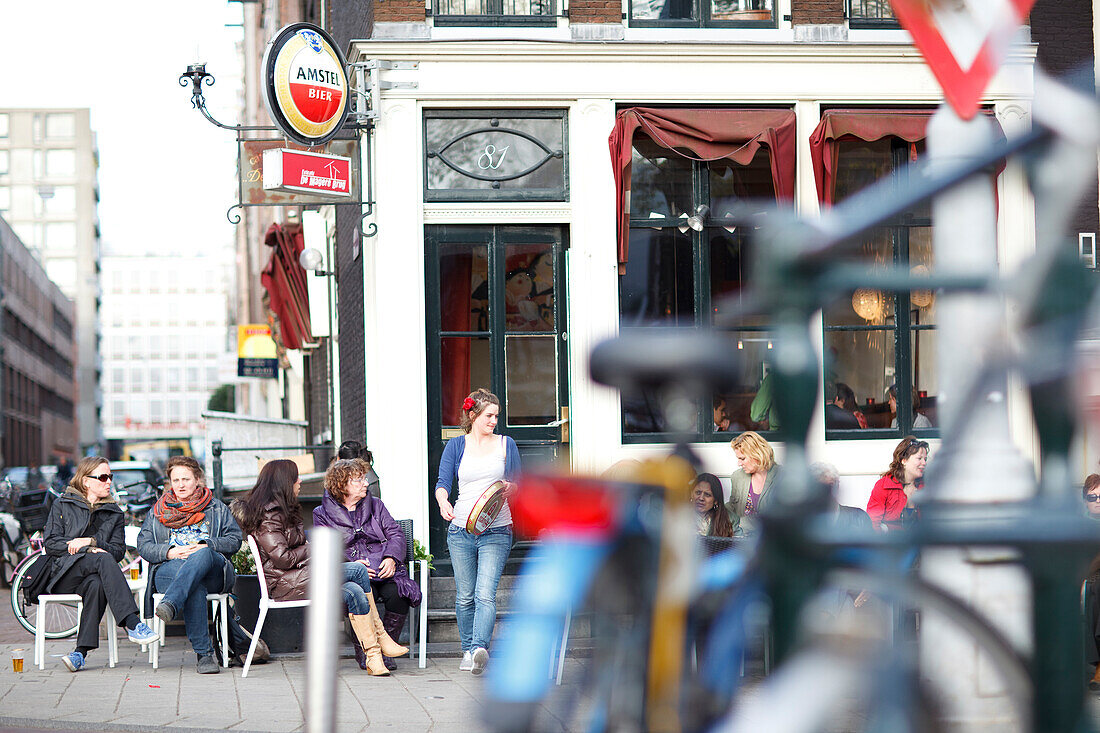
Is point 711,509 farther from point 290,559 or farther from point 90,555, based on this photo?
point 90,555

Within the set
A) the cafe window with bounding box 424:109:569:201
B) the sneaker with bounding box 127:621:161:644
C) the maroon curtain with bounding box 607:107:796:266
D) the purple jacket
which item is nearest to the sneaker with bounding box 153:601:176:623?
the sneaker with bounding box 127:621:161:644

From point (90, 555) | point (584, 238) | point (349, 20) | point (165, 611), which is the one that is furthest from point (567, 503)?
point (349, 20)

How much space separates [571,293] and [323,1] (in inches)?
289

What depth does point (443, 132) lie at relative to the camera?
11.3 meters

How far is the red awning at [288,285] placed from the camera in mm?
18469

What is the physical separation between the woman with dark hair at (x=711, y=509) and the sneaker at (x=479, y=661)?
166 cm

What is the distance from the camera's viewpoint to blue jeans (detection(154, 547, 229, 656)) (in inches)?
360

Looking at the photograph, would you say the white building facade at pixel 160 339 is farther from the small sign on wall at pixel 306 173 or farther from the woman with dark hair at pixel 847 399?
the woman with dark hair at pixel 847 399

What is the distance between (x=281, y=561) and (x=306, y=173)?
3.45m

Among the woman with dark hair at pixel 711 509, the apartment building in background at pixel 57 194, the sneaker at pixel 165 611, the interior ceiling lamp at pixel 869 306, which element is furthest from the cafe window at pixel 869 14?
the apartment building in background at pixel 57 194

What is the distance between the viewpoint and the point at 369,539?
945cm

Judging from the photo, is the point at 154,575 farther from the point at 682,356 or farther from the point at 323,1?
the point at 323,1

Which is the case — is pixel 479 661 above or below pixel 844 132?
below

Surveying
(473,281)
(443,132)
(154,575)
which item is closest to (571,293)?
(473,281)
